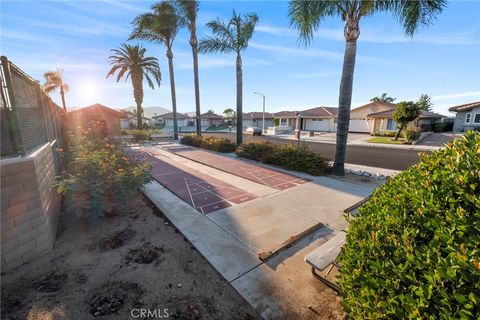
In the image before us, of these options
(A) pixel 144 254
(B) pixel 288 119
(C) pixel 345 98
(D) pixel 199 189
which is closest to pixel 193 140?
(D) pixel 199 189

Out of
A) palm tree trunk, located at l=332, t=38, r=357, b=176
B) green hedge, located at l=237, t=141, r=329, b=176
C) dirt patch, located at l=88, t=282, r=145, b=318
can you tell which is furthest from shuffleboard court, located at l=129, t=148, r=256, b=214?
palm tree trunk, located at l=332, t=38, r=357, b=176

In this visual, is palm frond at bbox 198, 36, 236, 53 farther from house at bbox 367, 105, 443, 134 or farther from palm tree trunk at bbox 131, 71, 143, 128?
house at bbox 367, 105, 443, 134

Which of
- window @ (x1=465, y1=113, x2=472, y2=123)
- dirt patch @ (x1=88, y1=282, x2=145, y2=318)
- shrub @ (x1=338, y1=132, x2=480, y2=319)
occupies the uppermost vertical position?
window @ (x1=465, y1=113, x2=472, y2=123)

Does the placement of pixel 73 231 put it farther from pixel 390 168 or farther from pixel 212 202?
pixel 390 168

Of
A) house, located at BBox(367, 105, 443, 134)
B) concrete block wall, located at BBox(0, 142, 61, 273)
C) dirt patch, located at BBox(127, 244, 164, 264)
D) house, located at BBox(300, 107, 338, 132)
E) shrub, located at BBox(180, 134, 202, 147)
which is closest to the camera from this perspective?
concrete block wall, located at BBox(0, 142, 61, 273)

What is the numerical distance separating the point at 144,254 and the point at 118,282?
66 cm

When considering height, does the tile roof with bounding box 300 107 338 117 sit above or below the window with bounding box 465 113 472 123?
above

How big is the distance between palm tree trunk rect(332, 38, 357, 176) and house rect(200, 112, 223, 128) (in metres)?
55.6

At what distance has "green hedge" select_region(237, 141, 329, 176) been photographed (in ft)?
31.3

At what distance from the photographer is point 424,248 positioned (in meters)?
1.69

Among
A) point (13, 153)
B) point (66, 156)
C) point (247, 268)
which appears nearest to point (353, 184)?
point (247, 268)

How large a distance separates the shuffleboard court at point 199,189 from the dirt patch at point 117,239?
1.79 metres

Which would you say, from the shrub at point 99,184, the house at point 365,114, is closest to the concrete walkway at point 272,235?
the shrub at point 99,184

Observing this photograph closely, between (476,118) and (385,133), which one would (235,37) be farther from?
(476,118)
